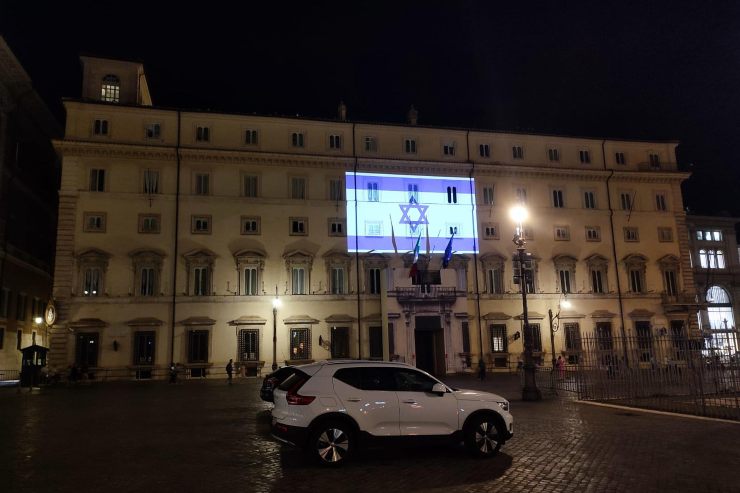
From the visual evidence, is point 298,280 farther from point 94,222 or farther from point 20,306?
point 20,306

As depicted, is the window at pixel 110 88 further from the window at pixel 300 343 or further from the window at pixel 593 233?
the window at pixel 593 233

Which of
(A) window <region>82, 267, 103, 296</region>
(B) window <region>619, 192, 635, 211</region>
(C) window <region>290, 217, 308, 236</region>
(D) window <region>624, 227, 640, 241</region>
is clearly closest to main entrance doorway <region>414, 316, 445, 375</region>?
(C) window <region>290, 217, 308, 236</region>

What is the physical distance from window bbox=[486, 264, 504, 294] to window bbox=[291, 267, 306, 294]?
13.6 meters

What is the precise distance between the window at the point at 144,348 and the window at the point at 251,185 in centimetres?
1130

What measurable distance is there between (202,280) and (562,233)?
2717cm

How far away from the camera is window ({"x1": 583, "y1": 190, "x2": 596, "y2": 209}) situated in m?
46.9

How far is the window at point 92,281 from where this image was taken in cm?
3722

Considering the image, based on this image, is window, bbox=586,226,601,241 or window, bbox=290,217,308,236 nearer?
window, bbox=290,217,308,236

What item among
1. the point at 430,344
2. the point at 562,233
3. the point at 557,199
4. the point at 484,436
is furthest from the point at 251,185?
the point at 484,436

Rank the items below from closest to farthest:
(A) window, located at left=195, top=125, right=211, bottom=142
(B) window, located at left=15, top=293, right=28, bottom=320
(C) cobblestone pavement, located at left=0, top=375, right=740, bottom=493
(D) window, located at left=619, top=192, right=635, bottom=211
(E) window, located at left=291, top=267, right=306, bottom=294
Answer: (C) cobblestone pavement, located at left=0, top=375, right=740, bottom=493, (E) window, located at left=291, top=267, right=306, bottom=294, (A) window, located at left=195, top=125, right=211, bottom=142, (B) window, located at left=15, top=293, right=28, bottom=320, (D) window, located at left=619, top=192, right=635, bottom=211

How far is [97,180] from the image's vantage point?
3850cm

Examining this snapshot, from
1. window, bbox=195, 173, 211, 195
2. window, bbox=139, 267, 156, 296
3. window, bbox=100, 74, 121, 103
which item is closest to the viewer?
window, bbox=139, 267, 156, 296

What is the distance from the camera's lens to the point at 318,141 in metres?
42.8

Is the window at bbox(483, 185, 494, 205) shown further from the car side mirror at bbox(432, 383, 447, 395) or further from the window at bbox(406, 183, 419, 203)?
the car side mirror at bbox(432, 383, 447, 395)
